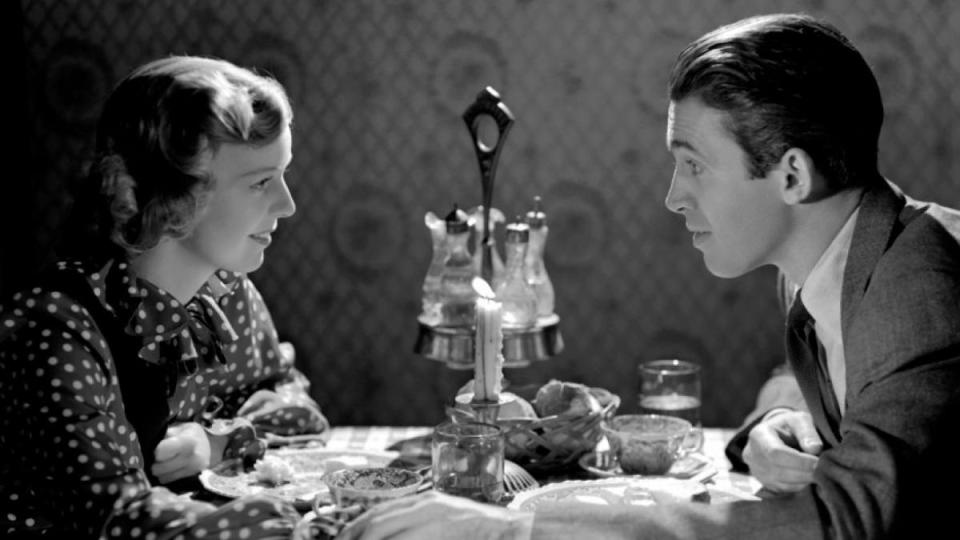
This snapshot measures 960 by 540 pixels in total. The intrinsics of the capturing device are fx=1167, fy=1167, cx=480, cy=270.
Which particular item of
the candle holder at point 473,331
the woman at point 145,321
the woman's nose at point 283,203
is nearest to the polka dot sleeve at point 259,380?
the woman at point 145,321

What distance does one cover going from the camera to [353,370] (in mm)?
3783

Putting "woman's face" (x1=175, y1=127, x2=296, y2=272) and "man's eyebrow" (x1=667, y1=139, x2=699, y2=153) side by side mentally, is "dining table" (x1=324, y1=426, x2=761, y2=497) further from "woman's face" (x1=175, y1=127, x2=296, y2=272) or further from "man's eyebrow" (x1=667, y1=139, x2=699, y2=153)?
"man's eyebrow" (x1=667, y1=139, x2=699, y2=153)

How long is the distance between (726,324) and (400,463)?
200 centimetres

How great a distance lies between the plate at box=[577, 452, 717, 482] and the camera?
6.14 ft

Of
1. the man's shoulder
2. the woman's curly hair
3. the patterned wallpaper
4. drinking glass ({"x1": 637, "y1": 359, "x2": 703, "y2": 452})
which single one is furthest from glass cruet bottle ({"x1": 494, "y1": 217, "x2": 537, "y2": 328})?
the patterned wallpaper

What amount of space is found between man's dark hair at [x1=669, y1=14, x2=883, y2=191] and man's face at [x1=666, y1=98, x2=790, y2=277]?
3 cm

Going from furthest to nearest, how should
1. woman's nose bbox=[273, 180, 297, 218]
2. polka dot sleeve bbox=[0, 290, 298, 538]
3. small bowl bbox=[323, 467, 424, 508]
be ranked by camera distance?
woman's nose bbox=[273, 180, 297, 218] → small bowl bbox=[323, 467, 424, 508] → polka dot sleeve bbox=[0, 290, 298, 538]

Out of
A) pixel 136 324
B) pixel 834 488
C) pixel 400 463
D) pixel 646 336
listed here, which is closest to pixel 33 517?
pixel 136 324

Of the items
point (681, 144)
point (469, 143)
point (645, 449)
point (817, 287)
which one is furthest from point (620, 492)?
point (469, 143)

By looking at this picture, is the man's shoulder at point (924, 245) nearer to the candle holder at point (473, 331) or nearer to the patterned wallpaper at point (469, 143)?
the candle holder at point (473, 331)

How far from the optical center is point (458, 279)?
224 cm

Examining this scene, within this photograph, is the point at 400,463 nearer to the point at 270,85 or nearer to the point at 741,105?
the point at 270,85

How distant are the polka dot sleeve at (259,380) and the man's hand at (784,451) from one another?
0.83 meters

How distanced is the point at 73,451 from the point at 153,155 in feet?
1.62
